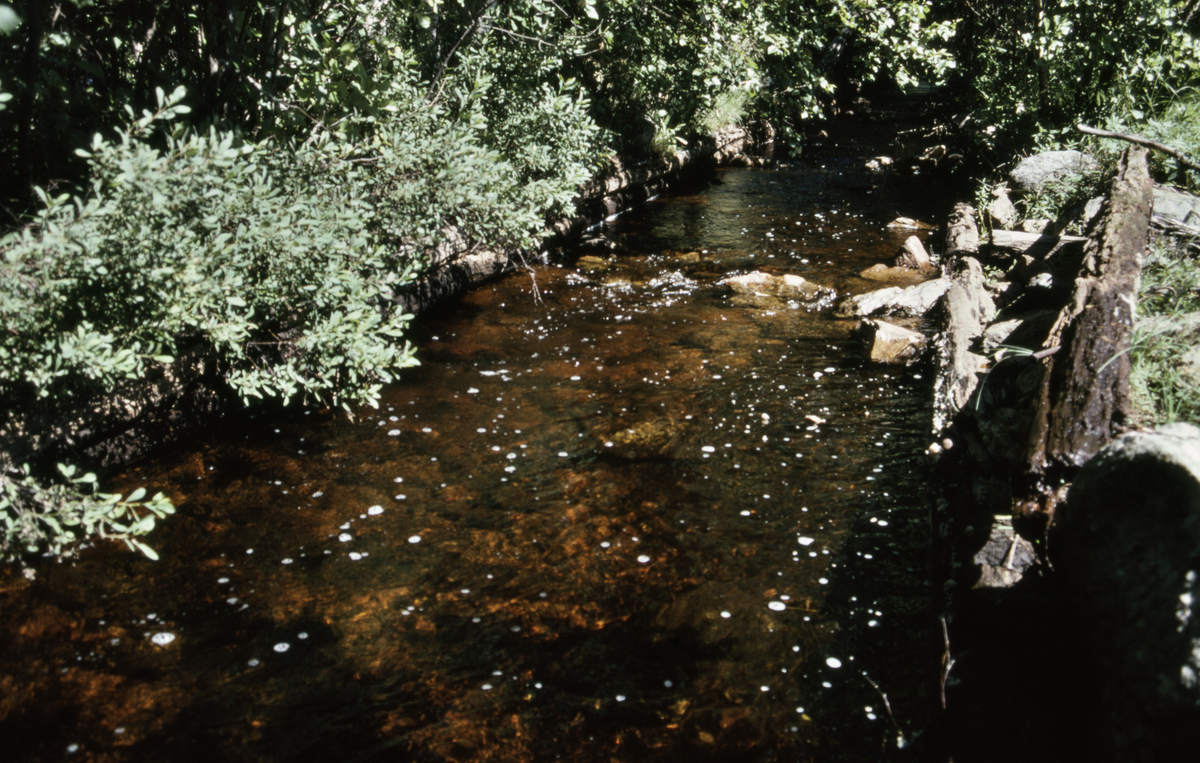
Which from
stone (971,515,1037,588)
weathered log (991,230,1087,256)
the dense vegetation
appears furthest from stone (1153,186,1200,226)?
stone (971,515,1037,588)

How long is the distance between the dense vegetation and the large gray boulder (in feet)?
13.3

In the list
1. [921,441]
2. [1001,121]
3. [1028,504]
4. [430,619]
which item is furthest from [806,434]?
[1001,121]

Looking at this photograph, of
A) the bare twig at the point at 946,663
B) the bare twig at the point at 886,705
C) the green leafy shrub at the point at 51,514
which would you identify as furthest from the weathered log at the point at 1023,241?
the green leafy shrub at the point at 51,514

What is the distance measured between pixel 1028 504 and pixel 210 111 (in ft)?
19.5

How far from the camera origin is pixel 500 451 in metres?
5.90

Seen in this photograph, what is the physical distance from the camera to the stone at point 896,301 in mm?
8469

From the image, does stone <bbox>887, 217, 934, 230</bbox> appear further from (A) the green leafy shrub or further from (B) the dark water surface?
(A) the green leafy shrub

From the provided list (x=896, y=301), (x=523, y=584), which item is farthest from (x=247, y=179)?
(x=896, y=301)

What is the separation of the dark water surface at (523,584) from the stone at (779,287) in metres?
1.88

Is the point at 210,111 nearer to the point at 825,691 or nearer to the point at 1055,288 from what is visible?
the point at 825,691

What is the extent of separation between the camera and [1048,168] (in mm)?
10047

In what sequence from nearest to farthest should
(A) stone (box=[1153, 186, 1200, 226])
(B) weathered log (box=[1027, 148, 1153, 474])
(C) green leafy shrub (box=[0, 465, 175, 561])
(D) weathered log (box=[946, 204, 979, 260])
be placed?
1. (B) weathered log (box=[1027, 148, 1153, 474])
2. (C) green leafy shrub (box=[0, 465, 175, 561])
3. (A) stone (box=[1153, 186, 1200, 226])
4. (D) weathered log (box=[946, 204, 979, 260])

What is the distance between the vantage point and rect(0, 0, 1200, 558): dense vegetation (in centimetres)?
404

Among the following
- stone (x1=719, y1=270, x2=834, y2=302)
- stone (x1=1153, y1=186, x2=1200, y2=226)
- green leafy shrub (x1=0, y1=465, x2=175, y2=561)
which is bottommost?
stone (x1=719, y1=270, x2=834, y2=302)
